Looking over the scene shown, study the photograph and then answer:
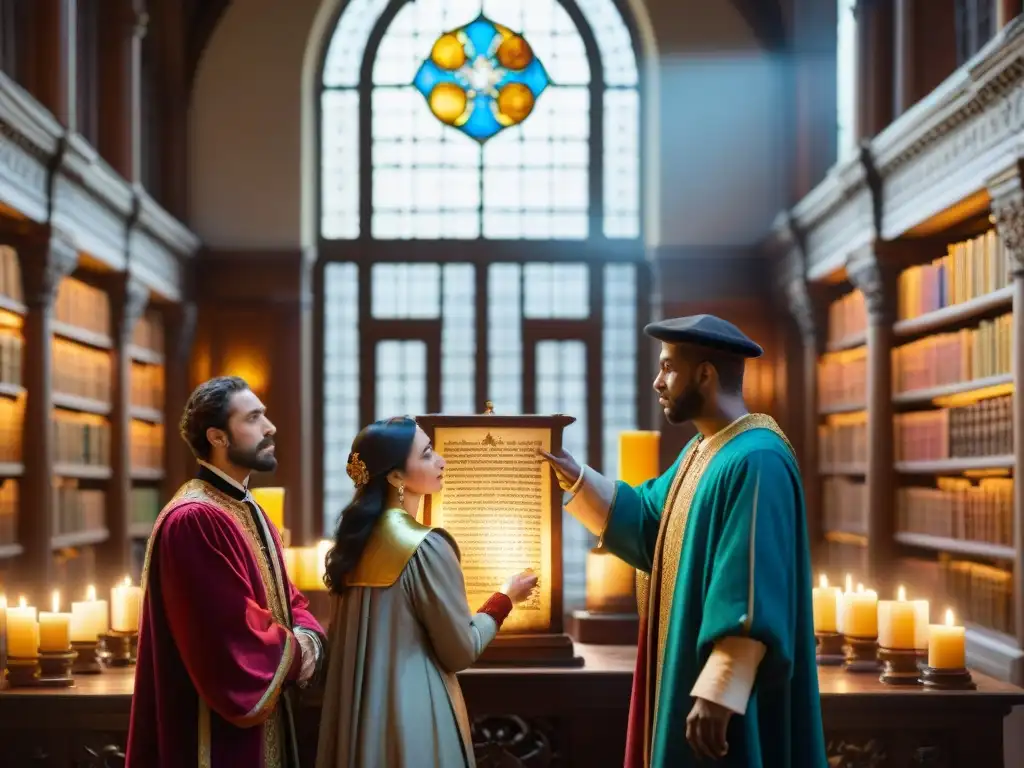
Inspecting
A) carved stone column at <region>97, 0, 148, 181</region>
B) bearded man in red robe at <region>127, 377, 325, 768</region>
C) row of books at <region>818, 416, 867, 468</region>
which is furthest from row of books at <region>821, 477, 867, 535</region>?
bearded man in red robe at <region>127, 377, 325, 768</region>

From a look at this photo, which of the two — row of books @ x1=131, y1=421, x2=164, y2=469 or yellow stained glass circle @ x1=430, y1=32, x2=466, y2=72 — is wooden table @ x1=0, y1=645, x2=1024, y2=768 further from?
yellow stained glass circle @ x1=430, y1=32, x2=466, y2=72

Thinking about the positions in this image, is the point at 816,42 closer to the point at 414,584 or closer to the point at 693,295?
the point at 693,295

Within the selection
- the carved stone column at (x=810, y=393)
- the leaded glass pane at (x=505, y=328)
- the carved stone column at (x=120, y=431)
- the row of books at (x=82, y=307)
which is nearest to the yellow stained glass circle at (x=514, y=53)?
the leaded glass pane at (x=505, y=328)

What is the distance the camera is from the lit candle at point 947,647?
12.4ft

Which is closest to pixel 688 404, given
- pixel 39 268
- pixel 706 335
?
pixel 706 335

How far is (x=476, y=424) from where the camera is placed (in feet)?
12.1

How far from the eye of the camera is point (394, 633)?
3174 millimetres

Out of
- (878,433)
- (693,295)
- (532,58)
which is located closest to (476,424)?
(878,433)

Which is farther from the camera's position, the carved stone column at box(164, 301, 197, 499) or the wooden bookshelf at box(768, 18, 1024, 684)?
the carved stone column at box(164, 301, 197, 499)

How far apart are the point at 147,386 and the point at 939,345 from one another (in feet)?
18.8

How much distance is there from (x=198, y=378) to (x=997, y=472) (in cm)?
625

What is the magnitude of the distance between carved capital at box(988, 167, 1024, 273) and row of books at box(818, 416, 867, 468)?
3.00 meters

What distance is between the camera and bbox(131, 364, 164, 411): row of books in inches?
390

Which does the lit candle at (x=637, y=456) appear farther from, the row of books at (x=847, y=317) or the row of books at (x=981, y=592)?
the row of books at (x=847, y=317)
